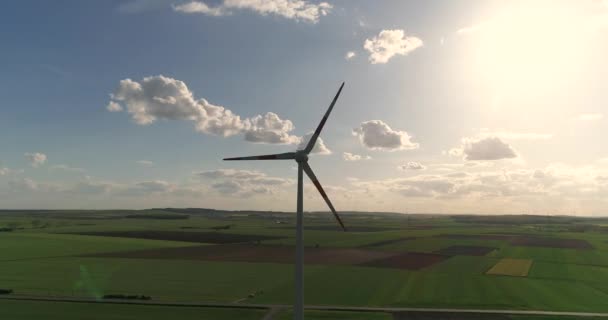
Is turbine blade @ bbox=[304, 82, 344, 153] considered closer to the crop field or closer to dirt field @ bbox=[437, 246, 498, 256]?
the crop field

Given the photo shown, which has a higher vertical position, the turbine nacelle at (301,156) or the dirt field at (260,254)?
the turbine nacelle at (301,156)

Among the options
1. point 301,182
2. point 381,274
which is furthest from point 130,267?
→ point 301,182

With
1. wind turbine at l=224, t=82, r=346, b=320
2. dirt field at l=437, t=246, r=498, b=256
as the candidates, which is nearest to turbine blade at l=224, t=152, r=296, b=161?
wind turbine at l=224, t=82, r=346, b=320

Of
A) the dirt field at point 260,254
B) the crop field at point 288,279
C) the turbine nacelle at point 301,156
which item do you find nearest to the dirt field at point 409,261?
the crop field at point 288,279

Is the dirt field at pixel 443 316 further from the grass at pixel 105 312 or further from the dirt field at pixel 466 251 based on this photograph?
the dirt field at pixel 466 251

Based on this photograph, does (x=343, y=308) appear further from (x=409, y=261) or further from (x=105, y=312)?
(x=409, y=261)
